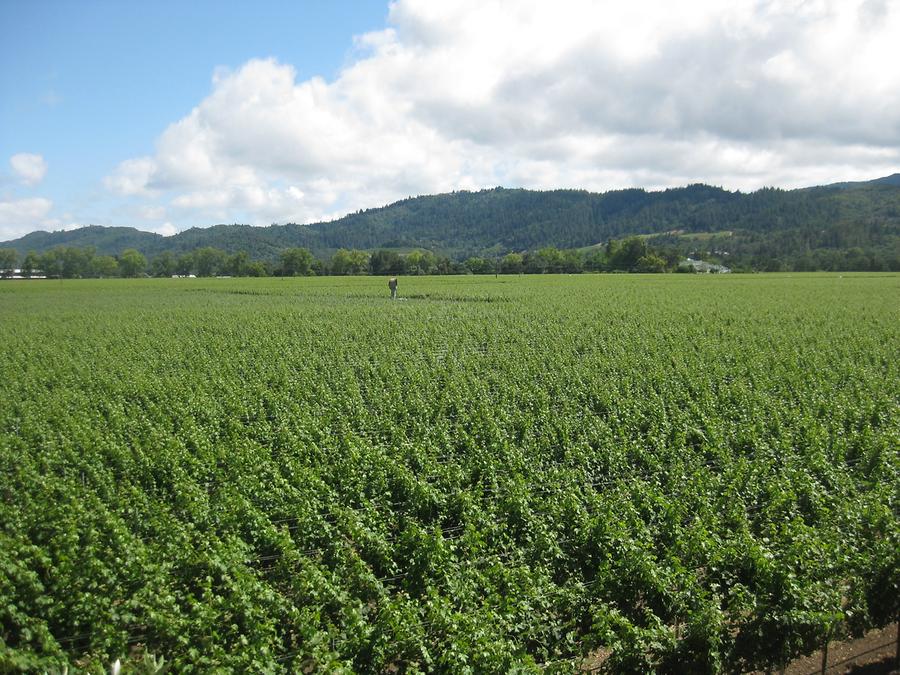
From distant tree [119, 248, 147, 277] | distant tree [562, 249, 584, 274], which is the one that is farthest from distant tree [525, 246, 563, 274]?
distant tree [119, 248, 147, 277]

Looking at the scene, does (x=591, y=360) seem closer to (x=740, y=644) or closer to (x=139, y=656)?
(x=740, y=644)

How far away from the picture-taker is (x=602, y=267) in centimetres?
13350

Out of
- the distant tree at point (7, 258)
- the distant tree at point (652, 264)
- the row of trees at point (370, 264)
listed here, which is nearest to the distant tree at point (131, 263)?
the row of trees at point (370, 264)

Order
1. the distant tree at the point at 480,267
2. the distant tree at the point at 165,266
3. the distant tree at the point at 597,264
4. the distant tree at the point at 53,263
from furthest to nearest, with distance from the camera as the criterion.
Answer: the distant tree at the point at 165,266, the distant tree at the point at 53,263, the distant tree at the point at 597,264, the distant tree at the point at 480,267

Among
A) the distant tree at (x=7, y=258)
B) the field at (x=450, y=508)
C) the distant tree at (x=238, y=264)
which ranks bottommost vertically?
the field at (x=450, y=508)

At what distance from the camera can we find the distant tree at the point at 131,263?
481ft

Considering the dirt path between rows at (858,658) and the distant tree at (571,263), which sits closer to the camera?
the dirt path between rows at (858,658)

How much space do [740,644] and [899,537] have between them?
2.99 metres

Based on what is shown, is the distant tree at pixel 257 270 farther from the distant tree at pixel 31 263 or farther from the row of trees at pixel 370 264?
the distant tree at pixel 31 263

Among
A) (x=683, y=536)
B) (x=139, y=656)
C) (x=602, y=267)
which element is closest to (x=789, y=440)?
(x=683, y=536)

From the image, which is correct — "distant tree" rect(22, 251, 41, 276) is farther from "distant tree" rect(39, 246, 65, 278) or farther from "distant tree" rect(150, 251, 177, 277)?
"distant tree" rect(150, 251, 177, 277)

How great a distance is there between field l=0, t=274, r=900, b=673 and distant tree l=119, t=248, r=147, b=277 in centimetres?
13875

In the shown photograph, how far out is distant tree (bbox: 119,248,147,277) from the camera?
147m

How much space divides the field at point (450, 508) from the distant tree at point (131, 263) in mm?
138746
